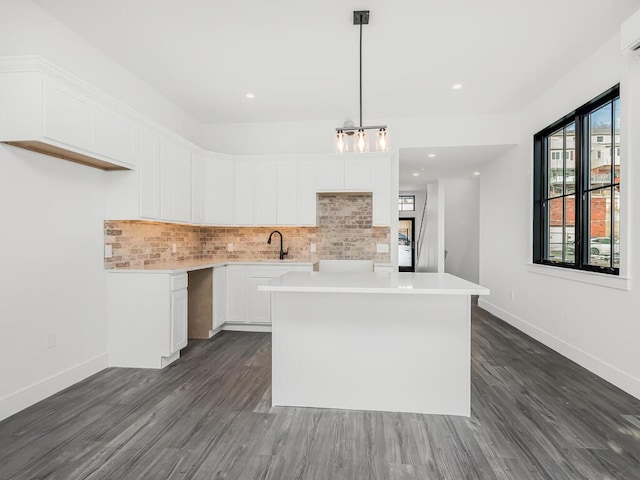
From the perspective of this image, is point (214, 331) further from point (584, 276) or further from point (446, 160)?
point (446, 160)

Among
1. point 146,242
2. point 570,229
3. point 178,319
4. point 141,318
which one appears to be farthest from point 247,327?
point 570,229

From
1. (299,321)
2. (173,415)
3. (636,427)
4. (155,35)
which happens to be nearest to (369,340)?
(299,321)

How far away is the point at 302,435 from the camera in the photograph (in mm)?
2094

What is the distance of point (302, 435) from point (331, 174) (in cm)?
326

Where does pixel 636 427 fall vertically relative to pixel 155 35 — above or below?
below

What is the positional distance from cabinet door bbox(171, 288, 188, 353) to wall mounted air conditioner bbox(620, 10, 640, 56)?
13.5 feet

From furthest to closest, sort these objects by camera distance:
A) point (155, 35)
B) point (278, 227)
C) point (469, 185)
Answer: point (469, 185), point (278, 227), point (155, 35)

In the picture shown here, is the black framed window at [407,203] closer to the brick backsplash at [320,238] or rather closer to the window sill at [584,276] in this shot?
the brick backsplash at [320,238]

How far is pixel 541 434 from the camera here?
2088 mm

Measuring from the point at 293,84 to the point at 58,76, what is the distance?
2144mm

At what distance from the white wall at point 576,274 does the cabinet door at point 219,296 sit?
A: 3866mm

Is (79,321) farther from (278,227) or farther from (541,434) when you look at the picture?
(541,434)

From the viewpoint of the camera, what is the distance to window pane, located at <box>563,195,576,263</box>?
3.56m

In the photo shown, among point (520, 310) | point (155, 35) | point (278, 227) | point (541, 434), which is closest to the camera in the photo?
point (541, 434)
